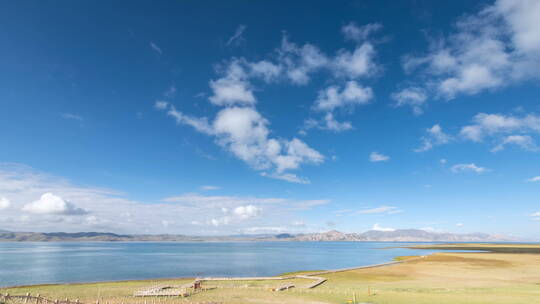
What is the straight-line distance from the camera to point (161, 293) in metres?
42.0

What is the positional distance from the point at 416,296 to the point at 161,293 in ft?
119

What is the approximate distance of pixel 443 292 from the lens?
139ft

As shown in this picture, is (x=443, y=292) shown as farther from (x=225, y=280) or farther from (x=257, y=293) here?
(x=225, y=280)

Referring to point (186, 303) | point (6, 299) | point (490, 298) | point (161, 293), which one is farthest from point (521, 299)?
point (6, 299)

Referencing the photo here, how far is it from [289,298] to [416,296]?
17390mm

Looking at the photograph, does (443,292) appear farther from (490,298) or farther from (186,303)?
(186,303)

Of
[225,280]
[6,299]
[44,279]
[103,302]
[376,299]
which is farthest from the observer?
[44,279]

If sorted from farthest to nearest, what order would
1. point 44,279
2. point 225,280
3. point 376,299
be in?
1. point 44,279
2. point 225,280
3. point 376,299

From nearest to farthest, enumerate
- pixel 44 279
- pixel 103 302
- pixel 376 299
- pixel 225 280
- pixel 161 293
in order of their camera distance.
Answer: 1. pixel 103 302
2. pixel 376 299
3. pixel 161 293
4. pixel 225 280
5. pixel 44 279

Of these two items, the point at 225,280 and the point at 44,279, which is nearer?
the point at 225,280

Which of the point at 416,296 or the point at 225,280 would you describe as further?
the point at 225,280

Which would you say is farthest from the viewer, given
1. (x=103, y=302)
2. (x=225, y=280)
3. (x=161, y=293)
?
(x=225, y=280)

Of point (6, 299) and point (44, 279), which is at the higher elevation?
point (6, 299)

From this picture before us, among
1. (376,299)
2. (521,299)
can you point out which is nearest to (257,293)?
(376,299)
